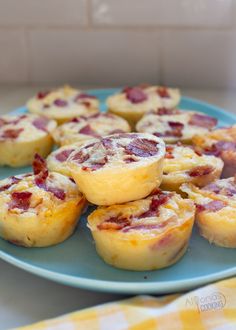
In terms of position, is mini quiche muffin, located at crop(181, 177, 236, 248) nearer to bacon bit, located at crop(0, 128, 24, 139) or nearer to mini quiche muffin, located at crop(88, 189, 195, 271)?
mini quiche muffin, located at crop(88, 189, 195, 271)

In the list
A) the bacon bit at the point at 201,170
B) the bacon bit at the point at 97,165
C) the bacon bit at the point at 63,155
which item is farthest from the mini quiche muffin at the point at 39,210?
the bacon bit at the point at 201,170

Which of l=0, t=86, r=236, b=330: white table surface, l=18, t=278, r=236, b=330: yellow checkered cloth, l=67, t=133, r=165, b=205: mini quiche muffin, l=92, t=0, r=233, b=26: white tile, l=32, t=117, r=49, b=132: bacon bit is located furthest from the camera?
l=92, t=0, r=233, b=26: white tile

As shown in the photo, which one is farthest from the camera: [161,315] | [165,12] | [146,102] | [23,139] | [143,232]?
[165,12]

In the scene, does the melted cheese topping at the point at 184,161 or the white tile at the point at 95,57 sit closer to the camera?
the melted cheese topping at the point at 184,161

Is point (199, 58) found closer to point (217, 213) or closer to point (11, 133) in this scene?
point (11, 133)

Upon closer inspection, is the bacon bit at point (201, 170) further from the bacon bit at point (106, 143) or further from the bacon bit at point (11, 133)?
the bacon bit at point (11, 133)

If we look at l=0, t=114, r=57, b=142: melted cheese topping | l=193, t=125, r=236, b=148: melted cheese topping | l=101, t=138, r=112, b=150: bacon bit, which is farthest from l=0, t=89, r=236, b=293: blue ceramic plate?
l=0, t=114, r=57, b=142: melted cheese topping

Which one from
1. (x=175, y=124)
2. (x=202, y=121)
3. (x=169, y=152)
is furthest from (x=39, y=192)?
(x=202, y=121)
